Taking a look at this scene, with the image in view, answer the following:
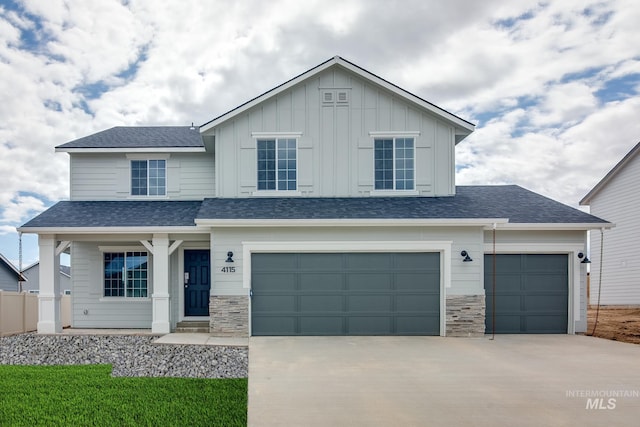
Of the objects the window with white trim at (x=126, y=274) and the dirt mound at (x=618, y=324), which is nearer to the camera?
the dirt mound at (x=618, y=324)

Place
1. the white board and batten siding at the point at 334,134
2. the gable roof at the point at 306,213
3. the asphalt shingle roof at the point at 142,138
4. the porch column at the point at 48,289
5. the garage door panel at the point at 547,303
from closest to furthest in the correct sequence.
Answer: the gable roof at the point at 306,213 < the porch column at the point at 48,289 < the garage door panel at the point at 547,303 < the white board and batten siding at the point at 334,134 < the asphalt shingle roof at the point at 142,138

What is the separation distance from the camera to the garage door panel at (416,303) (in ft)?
40.1

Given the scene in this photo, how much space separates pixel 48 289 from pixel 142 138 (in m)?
5.57

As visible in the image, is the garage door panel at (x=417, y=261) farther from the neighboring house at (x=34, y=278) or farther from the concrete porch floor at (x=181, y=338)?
the neighboring house at (x=34, y=278)

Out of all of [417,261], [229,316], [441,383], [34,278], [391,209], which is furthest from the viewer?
[34,278]

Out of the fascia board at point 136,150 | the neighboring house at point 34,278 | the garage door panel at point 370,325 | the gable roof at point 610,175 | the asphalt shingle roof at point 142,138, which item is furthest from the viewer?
the neighboring house at point 34,278

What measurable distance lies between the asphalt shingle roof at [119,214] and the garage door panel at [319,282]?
3.43 meters

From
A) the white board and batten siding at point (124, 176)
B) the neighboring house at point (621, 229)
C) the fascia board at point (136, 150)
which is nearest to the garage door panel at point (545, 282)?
the neighboring house at point (621, 229)

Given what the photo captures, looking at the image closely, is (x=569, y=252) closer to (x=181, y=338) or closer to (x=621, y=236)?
(x=621, y=236)

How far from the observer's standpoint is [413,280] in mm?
12266

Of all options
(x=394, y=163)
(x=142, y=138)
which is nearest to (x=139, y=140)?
(x=142, y=138)

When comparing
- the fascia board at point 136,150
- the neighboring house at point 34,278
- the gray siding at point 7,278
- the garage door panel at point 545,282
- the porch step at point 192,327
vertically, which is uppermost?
the fascia board at point 136,150

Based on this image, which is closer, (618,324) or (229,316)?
(229,316)

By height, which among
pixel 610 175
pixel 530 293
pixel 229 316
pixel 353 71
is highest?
pixel 353 71
